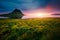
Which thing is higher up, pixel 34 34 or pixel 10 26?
pixel 10 26

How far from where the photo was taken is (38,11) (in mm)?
2574

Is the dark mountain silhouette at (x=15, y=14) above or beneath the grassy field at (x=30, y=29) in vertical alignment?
above

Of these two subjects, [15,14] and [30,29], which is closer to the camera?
[30,29]

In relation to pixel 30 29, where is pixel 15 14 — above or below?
above

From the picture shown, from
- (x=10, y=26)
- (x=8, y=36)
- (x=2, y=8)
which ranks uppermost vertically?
(x=2, y=8)

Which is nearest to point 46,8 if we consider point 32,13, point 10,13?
point 32,13

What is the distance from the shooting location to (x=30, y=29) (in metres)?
2.45

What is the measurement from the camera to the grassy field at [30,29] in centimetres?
239

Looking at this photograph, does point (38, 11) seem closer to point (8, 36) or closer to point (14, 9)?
point (14, 9)

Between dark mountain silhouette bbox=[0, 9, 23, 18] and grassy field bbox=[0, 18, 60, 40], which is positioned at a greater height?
dark mountain silhouette bbox=[0, 9, 23, 18]

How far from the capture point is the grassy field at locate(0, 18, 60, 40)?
2395 mm

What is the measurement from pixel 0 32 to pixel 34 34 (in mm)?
698

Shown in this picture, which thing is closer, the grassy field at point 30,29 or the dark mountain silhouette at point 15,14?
the grassy field at point 30,29

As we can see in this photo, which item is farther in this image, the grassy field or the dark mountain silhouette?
the dark mountain silhouette
